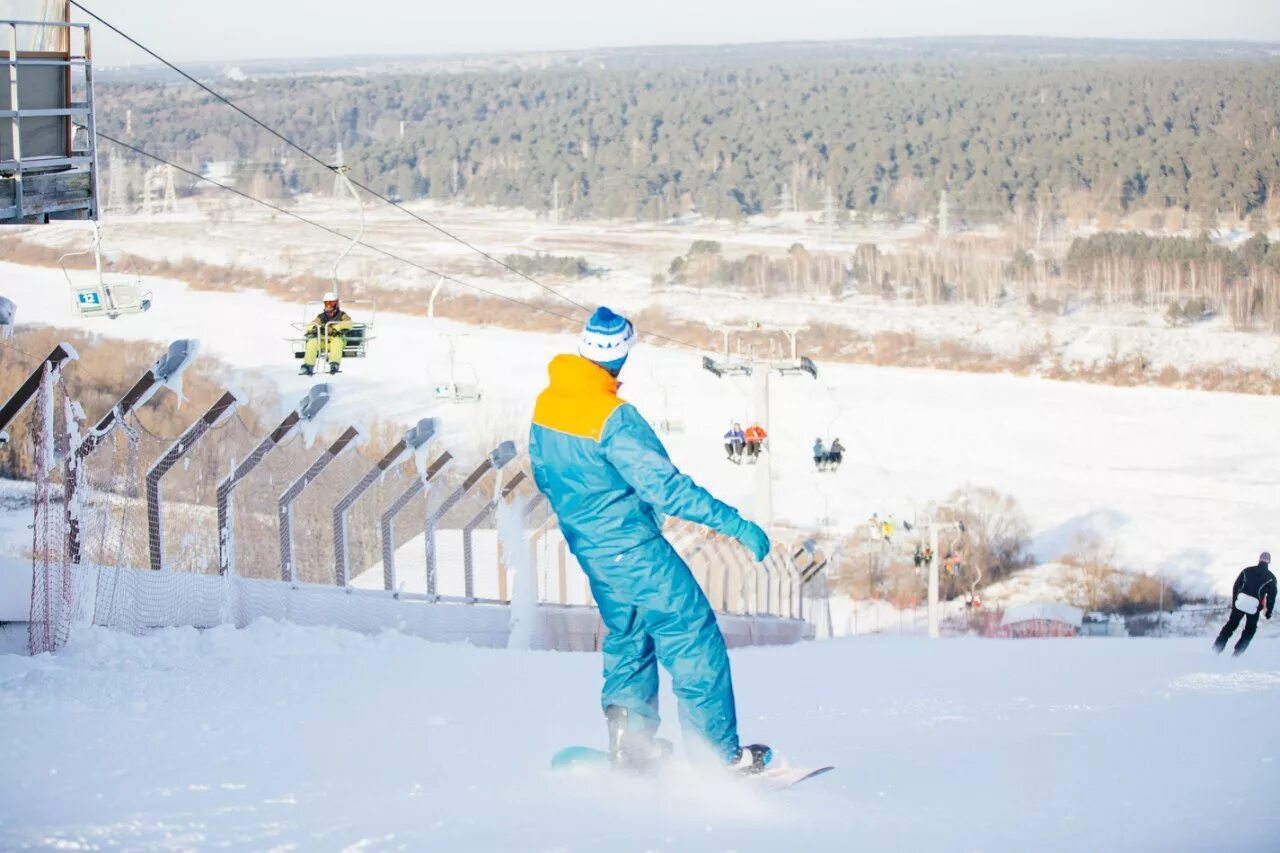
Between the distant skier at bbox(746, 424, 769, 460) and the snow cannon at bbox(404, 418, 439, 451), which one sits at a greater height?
the snow cannon at bbox(404, 418, 439, 451)

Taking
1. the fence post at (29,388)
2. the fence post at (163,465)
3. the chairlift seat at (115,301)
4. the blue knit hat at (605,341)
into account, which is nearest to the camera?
the blue knit hat at (605,341)

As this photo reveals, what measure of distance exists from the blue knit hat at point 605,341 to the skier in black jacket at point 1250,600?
5743mm

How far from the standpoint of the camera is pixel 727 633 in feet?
39.2

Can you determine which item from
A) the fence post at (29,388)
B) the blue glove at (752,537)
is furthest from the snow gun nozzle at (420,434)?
the blue glove at (752,537)

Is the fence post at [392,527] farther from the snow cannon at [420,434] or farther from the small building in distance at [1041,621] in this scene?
the small building in distance at [1041,621]

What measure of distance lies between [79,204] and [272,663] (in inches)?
195

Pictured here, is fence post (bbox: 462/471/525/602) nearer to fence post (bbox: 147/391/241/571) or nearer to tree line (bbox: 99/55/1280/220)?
→ fence post (bbox: 147/391/241/571)

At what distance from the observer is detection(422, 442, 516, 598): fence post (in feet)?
22.2

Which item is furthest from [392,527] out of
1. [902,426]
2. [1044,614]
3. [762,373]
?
[902,426]

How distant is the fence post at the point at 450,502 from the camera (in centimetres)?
677

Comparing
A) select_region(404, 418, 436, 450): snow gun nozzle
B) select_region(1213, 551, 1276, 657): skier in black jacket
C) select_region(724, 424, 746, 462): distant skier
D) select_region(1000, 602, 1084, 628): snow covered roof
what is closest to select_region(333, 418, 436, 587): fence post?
select_region(404, 418, 436, 450): snow gun nozzle

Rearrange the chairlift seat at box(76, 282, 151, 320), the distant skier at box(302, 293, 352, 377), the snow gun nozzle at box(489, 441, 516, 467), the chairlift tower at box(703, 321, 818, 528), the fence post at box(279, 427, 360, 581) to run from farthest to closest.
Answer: the chairlift tower at box(703, 321, 818, 528) → the distant skier at box(302, 293, 352, 377) → the chairlift seat at box(76, 282, 151, 320) → the snow gun nozzle at box(489, 441, 516, 467) → the fence post at box(279, 427, 360, 581)

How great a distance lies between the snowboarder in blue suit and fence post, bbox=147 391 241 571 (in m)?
2.00

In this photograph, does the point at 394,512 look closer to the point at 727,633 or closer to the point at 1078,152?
the point at 727,633
